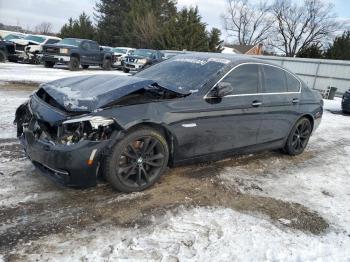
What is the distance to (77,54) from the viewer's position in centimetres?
2217

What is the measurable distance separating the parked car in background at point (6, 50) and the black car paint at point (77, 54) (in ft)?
9.25

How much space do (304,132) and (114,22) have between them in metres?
47.3

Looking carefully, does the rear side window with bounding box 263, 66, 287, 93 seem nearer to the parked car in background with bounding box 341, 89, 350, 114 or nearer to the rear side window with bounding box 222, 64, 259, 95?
the rear side window with bounding box 222, 64, 259, 95

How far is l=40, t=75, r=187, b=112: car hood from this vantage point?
4.18m

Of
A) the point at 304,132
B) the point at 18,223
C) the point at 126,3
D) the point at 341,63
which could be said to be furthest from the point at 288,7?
the point at 18,223

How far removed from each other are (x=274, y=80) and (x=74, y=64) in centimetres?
1748

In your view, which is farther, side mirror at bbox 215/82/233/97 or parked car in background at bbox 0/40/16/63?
parked car in background at bbox 0/40/16/63

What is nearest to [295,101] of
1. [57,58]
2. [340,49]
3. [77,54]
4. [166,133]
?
[166,133]

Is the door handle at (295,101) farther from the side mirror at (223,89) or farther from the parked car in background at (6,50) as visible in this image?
the parked car in background at (6,50)

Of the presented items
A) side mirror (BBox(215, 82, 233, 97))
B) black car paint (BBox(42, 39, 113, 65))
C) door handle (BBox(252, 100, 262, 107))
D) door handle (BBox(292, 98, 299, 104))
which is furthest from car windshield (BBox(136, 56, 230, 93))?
black car paint (BBox(42, 39, 113, 65))

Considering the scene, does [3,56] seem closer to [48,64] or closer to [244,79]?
[48,64]

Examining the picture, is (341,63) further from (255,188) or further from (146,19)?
(146,19)

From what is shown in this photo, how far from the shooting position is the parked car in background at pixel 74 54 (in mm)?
21484

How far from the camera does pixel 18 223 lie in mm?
3600
